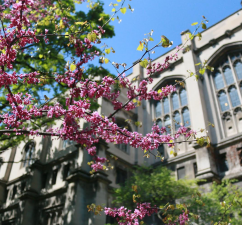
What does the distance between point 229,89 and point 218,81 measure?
5.33 ft

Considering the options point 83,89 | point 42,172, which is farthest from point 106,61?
point 42,172

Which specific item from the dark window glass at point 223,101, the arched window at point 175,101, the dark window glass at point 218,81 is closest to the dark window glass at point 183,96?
the arched window at point 175,101

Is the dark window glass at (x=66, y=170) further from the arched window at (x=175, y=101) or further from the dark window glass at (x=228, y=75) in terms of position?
the dark window glass at (x=228, y=75)

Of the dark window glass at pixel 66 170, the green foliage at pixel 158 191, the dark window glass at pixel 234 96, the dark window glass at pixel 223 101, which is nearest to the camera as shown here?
the green foliage at pixel 158 191

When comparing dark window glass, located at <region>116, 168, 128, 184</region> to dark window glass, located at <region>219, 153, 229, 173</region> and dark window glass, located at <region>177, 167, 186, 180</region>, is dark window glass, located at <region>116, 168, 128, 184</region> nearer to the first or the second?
dark window glass, located at <region>177, 167, 186, 180</region>

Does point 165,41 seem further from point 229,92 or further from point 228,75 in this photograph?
point 228,75

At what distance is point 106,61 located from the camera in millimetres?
5254

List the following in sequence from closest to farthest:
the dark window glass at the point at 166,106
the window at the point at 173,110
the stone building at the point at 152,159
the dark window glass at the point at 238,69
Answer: the stone building at the point at 152,159 → the dark window glass at the point at 238,69 → the window at the point at 173,110 → the dark window glass at the point at 166,106

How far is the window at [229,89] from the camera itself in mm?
19344

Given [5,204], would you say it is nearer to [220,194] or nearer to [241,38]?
[220,194]

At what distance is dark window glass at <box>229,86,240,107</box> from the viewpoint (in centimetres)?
2000

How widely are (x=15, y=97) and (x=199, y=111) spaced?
1679 cm

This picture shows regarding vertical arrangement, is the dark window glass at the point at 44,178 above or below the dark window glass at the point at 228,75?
below

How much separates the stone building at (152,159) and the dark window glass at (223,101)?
8 centimetres
